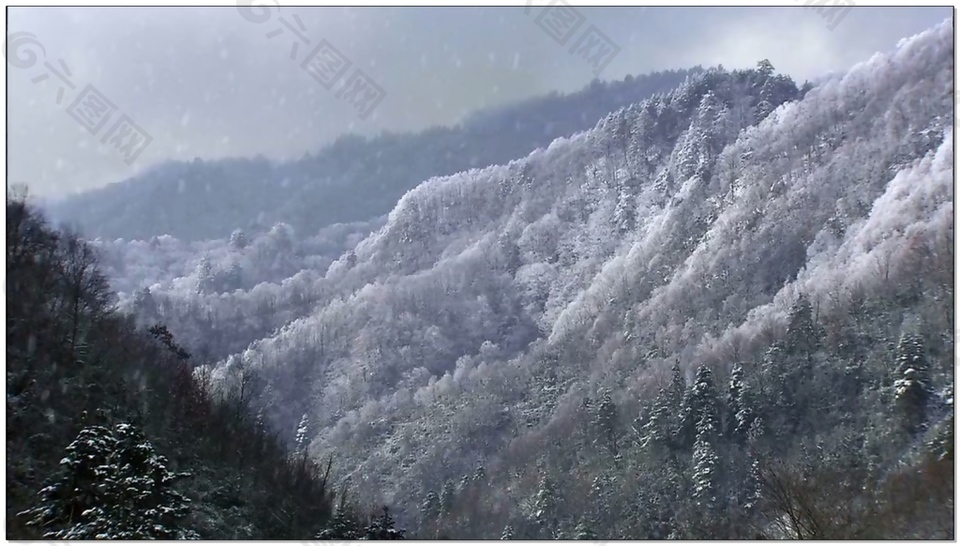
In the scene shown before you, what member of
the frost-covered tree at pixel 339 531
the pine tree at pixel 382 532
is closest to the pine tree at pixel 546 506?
the pine tree at pixel 382 532

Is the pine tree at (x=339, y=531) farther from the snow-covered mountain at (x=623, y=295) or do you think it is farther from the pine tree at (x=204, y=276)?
the pine tree at (x=204, y=276)

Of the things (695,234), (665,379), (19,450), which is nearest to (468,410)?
(665,379)

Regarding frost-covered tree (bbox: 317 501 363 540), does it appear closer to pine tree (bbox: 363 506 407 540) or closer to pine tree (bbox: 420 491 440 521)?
pine tree (bbox: 363 506 407 540)

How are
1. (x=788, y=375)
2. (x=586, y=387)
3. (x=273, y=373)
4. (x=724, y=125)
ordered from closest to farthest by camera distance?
(x=788, y=375) → (x=586, y=387) → (x=273, y=373) → (x=724, y=125)

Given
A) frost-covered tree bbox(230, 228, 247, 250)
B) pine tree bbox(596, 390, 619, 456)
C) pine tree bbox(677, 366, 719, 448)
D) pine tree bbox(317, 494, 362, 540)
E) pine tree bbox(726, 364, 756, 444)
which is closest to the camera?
pine tree bbox(317, 494, 362, 540)

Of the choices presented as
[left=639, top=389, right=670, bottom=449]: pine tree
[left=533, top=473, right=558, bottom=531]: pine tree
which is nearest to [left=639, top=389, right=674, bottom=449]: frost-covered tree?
[left=639, top=389, right=670, bottom=449]: pine tree

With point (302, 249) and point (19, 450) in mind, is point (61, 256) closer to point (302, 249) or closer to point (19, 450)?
point (19, 450)

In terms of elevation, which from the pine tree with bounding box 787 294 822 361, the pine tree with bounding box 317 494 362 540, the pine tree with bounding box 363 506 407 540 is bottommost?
the pine tree with bounding box 363 506 407 540
